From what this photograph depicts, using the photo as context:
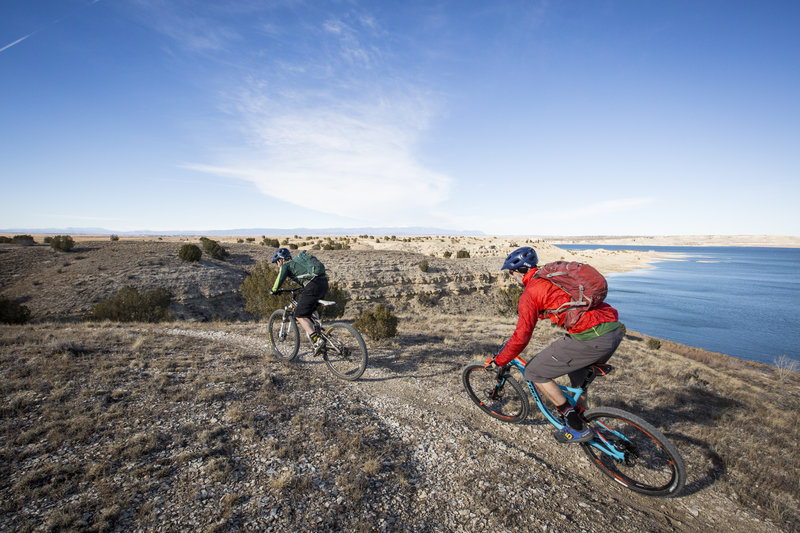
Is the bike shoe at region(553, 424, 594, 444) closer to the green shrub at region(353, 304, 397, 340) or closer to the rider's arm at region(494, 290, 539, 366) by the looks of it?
the rider's arm at region(494, 290, 539, 366)

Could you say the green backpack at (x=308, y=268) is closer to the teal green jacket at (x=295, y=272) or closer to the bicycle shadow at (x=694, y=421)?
the teal green jacket at (x=295, y=272)

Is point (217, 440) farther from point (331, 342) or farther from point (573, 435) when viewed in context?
point (573, 435)

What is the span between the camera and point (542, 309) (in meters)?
4.16

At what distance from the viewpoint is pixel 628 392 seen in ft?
25.1

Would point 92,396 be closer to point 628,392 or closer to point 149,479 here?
point 149,479

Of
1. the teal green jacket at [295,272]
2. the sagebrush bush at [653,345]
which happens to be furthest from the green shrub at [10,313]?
the sagebrush bush at [653,345]

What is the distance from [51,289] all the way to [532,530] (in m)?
32.0

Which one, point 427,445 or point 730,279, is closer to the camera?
point 427,445

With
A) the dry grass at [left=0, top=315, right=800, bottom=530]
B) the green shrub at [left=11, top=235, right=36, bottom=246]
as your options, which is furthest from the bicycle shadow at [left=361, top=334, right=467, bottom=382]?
the green shrub at [left=11, top=235, right=36, bottom=246]

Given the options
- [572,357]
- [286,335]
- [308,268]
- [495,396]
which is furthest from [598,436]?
[286,335]

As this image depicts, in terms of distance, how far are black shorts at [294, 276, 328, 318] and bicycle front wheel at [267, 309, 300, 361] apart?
35.7 inches

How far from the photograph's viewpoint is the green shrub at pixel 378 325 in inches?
432

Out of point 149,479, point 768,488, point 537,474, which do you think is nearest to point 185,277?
point 149,479

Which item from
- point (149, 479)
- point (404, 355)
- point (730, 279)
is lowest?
point (730, 279)
